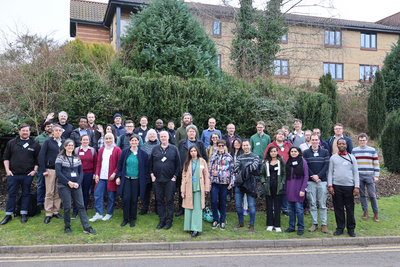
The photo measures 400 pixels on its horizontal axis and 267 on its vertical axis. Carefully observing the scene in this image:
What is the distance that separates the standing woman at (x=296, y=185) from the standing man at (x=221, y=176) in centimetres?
136

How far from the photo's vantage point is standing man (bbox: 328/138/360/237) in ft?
22.3

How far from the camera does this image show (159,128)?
8.91 metres

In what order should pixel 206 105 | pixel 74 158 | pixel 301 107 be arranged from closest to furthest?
pixel 74 158 → pixel 206 105 → pixel 301 107

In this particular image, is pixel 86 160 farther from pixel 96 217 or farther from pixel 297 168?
pixel 297 168

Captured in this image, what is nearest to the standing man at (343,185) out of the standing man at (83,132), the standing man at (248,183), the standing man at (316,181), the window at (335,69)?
the standing man at (316,181)

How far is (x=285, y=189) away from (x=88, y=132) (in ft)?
18.0

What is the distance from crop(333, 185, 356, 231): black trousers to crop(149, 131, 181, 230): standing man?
387 cm

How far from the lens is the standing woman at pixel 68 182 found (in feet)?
20.8

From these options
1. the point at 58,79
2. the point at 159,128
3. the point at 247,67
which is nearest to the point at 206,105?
the point at 159,128

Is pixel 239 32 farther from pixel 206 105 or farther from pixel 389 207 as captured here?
pixel 389 207

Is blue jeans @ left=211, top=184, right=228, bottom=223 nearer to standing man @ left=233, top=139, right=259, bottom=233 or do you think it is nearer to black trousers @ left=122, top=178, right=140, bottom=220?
standing man @ left=233, top=139, right=259, bottom=233

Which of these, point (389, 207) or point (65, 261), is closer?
point (65, 261)

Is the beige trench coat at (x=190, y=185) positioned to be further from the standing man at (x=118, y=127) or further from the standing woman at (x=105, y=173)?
the standing man at (x=118, y=127)

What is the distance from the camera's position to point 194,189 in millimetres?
6660
